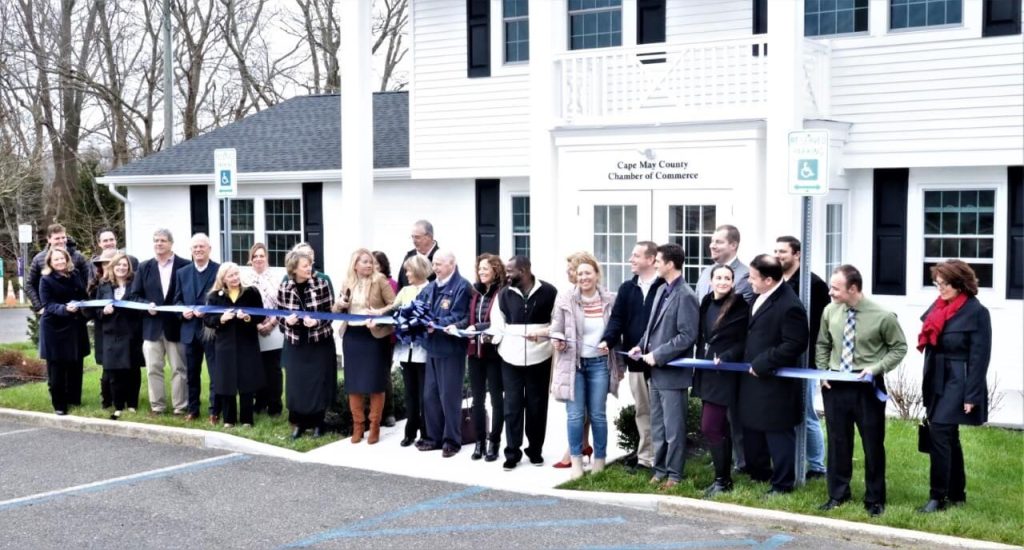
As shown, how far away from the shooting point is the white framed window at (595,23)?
699 inches

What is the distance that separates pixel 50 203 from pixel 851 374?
40.8 metres

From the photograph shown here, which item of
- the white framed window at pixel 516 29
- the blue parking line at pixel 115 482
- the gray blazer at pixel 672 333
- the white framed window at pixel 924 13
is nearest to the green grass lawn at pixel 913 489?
the gray blazer at pixel 672 333

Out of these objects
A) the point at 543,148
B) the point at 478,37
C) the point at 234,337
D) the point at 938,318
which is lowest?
the point at 234,337

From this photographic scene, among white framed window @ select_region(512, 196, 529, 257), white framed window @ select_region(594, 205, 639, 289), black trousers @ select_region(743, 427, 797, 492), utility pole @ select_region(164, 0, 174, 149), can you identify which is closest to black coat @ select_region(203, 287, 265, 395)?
black trousers @ select_region(743, 427, 797, 492)

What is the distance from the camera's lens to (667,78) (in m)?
15.7

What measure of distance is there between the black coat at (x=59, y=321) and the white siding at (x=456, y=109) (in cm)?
753

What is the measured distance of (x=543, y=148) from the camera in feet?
54.4

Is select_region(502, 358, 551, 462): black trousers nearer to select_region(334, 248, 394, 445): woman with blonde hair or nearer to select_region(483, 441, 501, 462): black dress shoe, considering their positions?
select_region(483, 441, 501, 462): black dress shoe

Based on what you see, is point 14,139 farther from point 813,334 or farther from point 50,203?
point 813,334

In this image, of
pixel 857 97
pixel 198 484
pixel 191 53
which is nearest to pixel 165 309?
pixel 198 484

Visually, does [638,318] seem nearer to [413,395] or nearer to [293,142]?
[413,395]

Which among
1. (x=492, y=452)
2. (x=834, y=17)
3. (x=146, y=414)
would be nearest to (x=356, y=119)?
(x=146, y=414)

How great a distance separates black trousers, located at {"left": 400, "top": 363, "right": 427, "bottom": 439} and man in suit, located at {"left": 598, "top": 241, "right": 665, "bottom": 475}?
232 centimetres

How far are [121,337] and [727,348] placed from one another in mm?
6841
